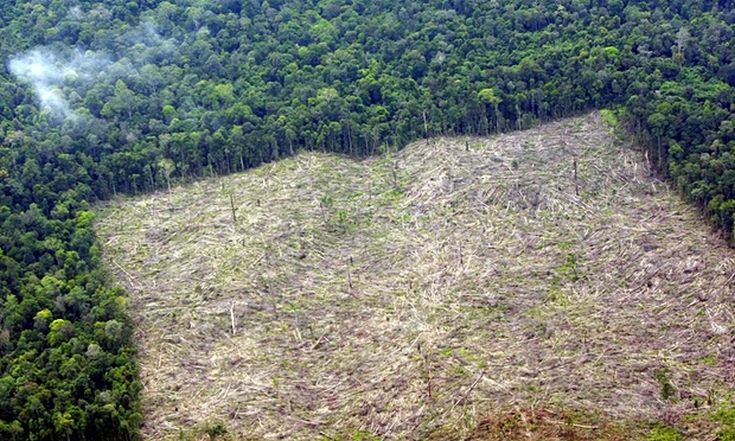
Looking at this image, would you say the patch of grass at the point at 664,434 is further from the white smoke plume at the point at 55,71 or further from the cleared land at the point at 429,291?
the white smoke plume at the point at 55,71

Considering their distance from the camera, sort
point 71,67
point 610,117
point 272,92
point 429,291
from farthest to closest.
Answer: point 71,67, point 272,92, point 610,117, point 429,291

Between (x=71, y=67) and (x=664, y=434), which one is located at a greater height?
(x=71, y=67)

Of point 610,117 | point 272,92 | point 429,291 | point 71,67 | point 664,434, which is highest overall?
point 71,67

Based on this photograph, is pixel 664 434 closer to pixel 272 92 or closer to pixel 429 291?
pixel 429 291

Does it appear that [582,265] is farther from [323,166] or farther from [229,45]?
[229,45]

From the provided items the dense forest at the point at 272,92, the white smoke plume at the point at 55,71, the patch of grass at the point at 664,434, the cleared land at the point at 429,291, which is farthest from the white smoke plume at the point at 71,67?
the patch of grass at the point at 664,434

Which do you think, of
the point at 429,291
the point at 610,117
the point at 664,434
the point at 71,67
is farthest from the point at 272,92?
the point at 664,434
